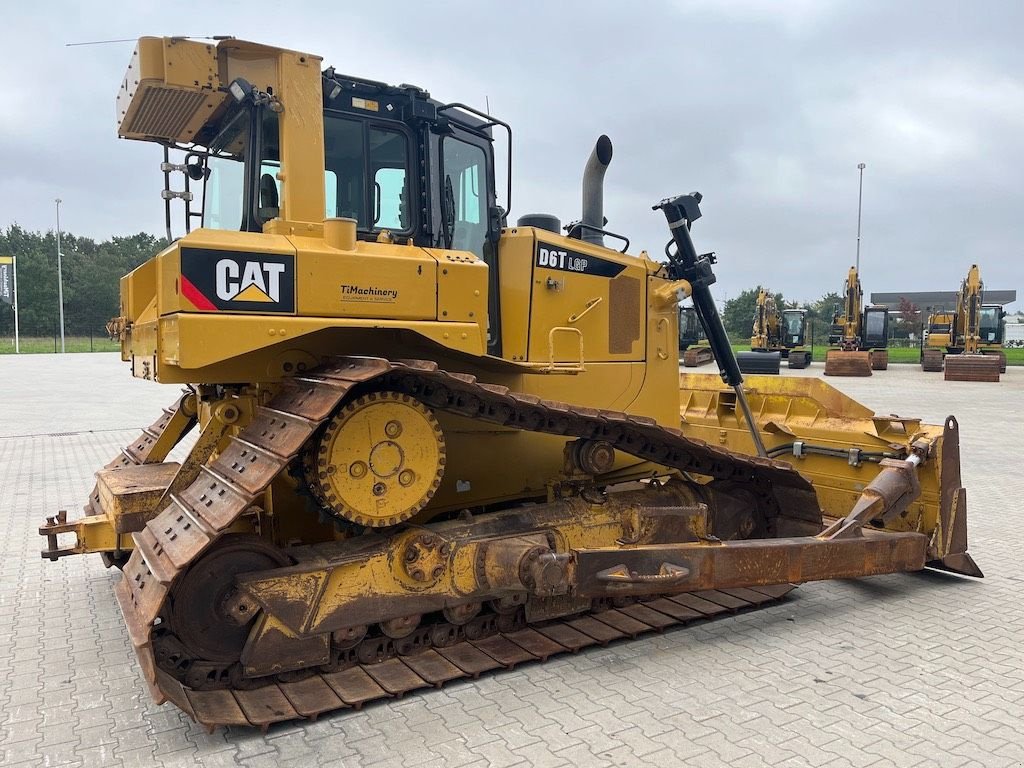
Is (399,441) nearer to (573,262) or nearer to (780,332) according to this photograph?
(573,262)

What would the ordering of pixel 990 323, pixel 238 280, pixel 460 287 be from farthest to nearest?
pixel 990 323 → pixel 460 287 → pixel 238 280

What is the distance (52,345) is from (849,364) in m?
52.2

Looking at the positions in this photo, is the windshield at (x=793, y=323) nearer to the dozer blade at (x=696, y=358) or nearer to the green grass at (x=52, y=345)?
the dozer blade at (x=696, y=358)

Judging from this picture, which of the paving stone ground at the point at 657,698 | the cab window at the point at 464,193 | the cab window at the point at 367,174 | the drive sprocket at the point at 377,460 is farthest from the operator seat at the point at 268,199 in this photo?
the paving stone ground at the point at 657,698

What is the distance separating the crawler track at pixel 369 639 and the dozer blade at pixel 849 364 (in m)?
27.7

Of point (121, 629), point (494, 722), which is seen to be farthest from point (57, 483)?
point (494, 722)

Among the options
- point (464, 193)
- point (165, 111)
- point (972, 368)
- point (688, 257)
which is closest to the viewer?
point (165, 111)

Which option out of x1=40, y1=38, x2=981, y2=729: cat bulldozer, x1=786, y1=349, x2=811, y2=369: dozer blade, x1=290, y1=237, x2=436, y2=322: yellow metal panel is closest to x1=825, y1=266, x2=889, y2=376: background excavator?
→ x1=786, y1=349, x2=811, y2=369: dozer blade

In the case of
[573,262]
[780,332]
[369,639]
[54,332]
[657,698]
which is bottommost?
[657,698]

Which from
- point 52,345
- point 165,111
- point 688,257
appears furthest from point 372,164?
point 52,345

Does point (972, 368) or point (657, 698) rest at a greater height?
point (972, 368)

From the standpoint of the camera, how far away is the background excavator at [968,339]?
27734 millimetres

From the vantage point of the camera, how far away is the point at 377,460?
3.62m

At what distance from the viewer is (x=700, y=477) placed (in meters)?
5.11
